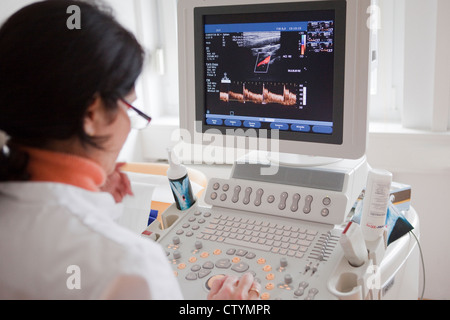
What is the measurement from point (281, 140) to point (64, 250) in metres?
0.70

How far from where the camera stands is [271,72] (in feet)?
3.85

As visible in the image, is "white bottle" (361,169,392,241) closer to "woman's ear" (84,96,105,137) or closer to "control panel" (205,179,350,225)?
"control panel" (205,179,350,225)

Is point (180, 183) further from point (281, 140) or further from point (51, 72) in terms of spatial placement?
point (51, 72)

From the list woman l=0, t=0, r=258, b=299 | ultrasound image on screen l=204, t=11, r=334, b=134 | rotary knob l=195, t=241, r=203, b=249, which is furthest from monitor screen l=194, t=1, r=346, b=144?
woman l=0, t=0, r=258, b=299

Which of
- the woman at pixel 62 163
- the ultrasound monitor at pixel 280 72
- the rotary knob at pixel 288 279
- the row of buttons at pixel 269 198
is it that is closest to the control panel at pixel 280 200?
the row of buttons at pixel 269 198

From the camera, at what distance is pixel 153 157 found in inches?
98.3

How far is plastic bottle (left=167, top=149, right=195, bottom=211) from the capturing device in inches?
46.9

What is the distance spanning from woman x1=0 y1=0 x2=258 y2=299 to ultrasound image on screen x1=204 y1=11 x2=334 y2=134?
0.52 m

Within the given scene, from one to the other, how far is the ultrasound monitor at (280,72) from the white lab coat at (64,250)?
2.01 feet
